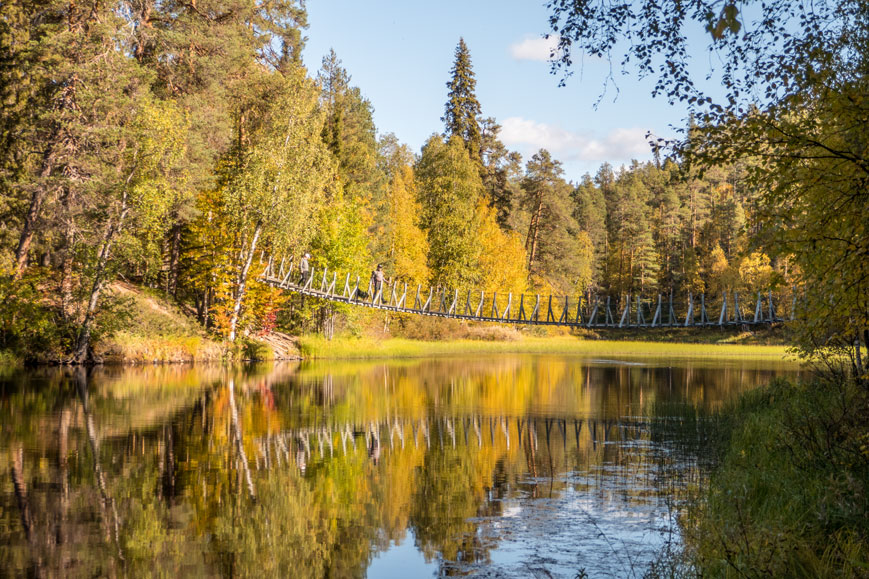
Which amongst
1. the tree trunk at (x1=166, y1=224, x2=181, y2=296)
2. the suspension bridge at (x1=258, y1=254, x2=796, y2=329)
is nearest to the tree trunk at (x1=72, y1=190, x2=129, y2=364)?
the suspension bridge at (x1=258, y1=254, x2=796, y2=329)

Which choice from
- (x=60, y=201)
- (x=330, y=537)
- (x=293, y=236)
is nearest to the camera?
(x=330, y=537)

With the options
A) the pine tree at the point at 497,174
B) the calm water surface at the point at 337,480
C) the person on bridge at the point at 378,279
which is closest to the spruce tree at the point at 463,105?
the pine tree at the point at 497,174

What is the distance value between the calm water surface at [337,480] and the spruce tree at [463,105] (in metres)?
26.7

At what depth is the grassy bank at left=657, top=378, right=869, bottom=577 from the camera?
13.3ft

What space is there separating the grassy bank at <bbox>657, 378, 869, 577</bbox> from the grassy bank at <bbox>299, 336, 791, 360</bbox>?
20768 millimetres

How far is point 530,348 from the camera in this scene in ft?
122

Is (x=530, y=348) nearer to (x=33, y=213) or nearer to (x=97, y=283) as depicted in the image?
(x=97, y=283)

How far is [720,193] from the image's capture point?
59250mm

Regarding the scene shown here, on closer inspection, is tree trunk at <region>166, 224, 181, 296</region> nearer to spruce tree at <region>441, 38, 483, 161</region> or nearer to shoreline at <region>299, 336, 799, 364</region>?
shoreline at <region>299, 336, 799, 364</region>

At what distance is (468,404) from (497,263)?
80.8 ft

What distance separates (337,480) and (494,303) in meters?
17.2

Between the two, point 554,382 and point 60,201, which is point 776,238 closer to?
point 554,382

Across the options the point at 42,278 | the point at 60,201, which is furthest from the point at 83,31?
the point at 42,278

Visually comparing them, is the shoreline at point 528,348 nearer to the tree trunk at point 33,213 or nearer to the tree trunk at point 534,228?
the tree trunk at point 534,228
